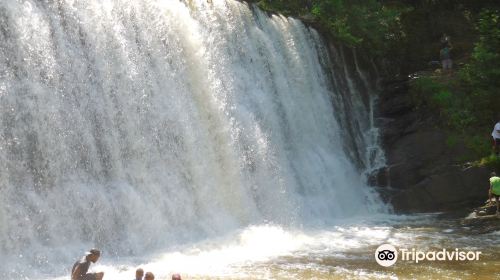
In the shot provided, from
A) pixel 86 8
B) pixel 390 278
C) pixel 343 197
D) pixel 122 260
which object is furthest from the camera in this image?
pixel 343 197

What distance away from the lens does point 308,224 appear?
589 inches

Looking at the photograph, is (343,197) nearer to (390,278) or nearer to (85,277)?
(390,278)

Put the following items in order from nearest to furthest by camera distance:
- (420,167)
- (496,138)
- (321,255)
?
(321,255), (496,138), (420,167)

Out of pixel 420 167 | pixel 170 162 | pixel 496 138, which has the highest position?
pixel 170 162

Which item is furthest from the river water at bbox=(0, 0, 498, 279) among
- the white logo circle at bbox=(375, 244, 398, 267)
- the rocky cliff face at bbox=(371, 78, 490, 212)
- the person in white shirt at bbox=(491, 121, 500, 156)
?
the person in white shirt at bbox=(491, 121, 500, 156)

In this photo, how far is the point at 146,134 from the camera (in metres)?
12.8

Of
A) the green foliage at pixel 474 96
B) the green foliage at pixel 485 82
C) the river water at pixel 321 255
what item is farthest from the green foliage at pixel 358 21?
the river water at pixel 321 255

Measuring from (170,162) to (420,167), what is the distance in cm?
905

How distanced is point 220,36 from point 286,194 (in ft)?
15.5

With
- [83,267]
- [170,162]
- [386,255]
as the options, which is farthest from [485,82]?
[83,267]

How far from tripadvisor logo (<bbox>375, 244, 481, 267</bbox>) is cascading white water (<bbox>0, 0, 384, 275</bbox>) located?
145 inches

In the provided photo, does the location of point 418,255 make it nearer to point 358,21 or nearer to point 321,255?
point 321,255

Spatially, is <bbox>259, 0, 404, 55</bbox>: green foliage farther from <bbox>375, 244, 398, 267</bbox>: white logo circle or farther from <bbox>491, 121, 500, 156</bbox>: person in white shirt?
<bbox>375, 244, 398, 267</bbox>: white logo circle

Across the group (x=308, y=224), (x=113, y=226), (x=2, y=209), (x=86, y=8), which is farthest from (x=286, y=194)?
(x=2, y=209)
